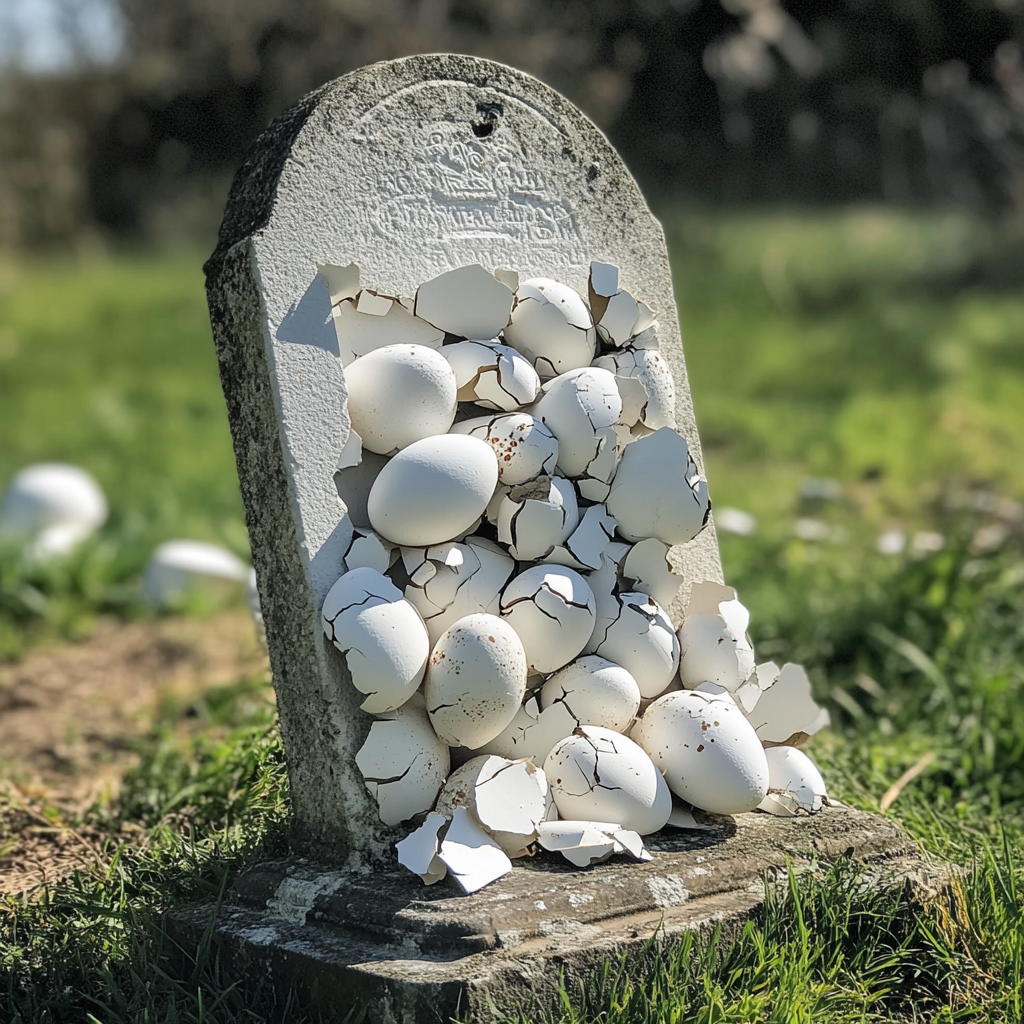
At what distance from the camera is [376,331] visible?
221 centimetres

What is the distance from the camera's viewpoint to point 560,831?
6.44 ft

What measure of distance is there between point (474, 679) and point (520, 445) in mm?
436

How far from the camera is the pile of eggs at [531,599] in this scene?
1.96 meters

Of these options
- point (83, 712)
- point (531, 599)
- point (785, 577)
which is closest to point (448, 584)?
point (531, 599)

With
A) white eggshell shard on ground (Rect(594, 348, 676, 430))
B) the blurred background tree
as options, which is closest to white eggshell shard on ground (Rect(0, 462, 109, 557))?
white eggshell shard on ground (Rect(594, 348, 676, 430))

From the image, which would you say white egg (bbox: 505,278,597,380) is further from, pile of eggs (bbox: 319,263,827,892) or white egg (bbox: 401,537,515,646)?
white egg (bbox: 401,537,515,646)

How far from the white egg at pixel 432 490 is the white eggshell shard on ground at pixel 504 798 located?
0.40 meters

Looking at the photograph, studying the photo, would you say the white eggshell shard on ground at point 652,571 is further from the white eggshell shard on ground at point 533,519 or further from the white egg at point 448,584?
the white egg at point 448,584

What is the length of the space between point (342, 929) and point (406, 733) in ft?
1.05

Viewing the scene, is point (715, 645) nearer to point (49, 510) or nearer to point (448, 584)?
point (448, 584)

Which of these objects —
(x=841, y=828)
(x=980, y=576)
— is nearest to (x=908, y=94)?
(x=980, y=576)

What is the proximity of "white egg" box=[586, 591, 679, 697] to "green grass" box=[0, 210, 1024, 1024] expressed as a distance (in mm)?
443

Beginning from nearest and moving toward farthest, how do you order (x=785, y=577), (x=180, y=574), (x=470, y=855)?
(x=470, y=855) → (x=785, y=577) → (x=180, y=574)

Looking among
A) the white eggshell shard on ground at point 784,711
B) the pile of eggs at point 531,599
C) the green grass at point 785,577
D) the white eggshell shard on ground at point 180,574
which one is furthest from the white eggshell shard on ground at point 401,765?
the white eggshell shard on ground at point 180,574
